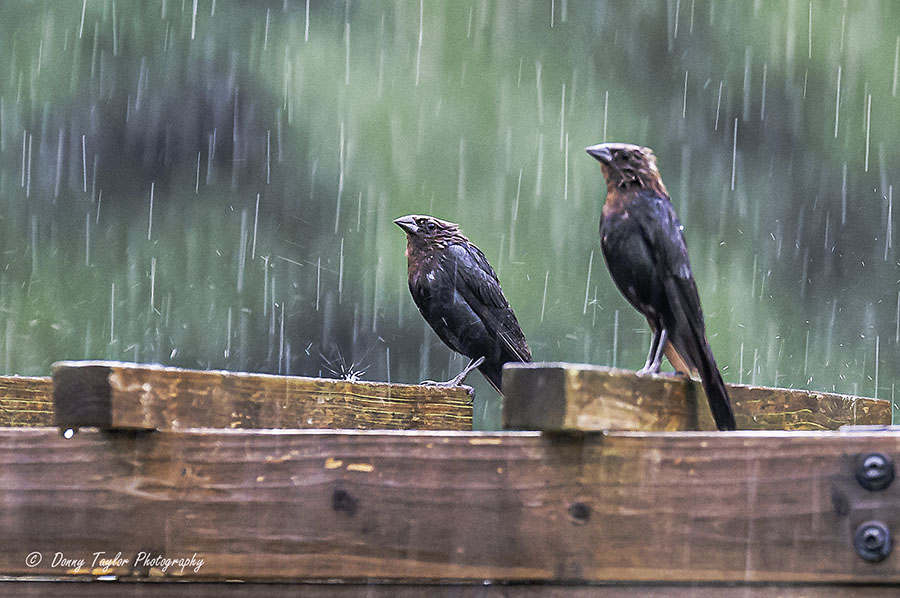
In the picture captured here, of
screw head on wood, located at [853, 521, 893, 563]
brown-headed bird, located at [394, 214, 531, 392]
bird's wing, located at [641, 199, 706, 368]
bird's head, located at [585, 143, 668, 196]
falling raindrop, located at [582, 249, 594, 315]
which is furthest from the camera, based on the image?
falling raindrop, located at [582, 249, 594, 315]

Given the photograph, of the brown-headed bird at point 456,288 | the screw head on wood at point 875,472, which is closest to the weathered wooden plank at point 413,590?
the screw head on wood at point 875,472

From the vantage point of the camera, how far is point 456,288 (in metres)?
4.80

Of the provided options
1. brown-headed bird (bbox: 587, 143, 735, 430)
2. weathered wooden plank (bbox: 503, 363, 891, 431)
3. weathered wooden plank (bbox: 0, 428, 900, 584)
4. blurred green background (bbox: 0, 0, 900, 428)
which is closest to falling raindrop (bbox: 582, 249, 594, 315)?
blurred green background (bbox: 0, 0, 900, 428)

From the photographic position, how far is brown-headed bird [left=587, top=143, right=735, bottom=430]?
2.86 m

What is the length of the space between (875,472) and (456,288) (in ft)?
11.4

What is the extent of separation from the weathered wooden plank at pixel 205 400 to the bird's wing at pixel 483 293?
192 cm

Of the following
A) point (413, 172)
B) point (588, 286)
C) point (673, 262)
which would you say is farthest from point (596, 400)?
point (588, 286)

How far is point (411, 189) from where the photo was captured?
6730 mm

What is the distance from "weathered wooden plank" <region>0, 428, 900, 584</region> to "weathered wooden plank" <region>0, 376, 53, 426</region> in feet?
2.91

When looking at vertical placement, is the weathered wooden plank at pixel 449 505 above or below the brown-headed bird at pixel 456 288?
below

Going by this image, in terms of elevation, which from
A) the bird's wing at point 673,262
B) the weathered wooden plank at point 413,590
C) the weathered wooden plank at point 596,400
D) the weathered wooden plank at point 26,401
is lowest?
the weathered wooden plank at point 413,590

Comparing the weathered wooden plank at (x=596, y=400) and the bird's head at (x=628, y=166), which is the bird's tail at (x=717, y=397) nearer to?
the weathered wooden plank at (x=596, y=400)

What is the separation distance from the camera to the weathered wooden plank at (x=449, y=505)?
1.42 metres

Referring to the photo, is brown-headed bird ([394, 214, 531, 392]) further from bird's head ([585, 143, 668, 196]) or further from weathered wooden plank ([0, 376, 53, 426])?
weathered wooden plank ([0, 376, 53, 426])
